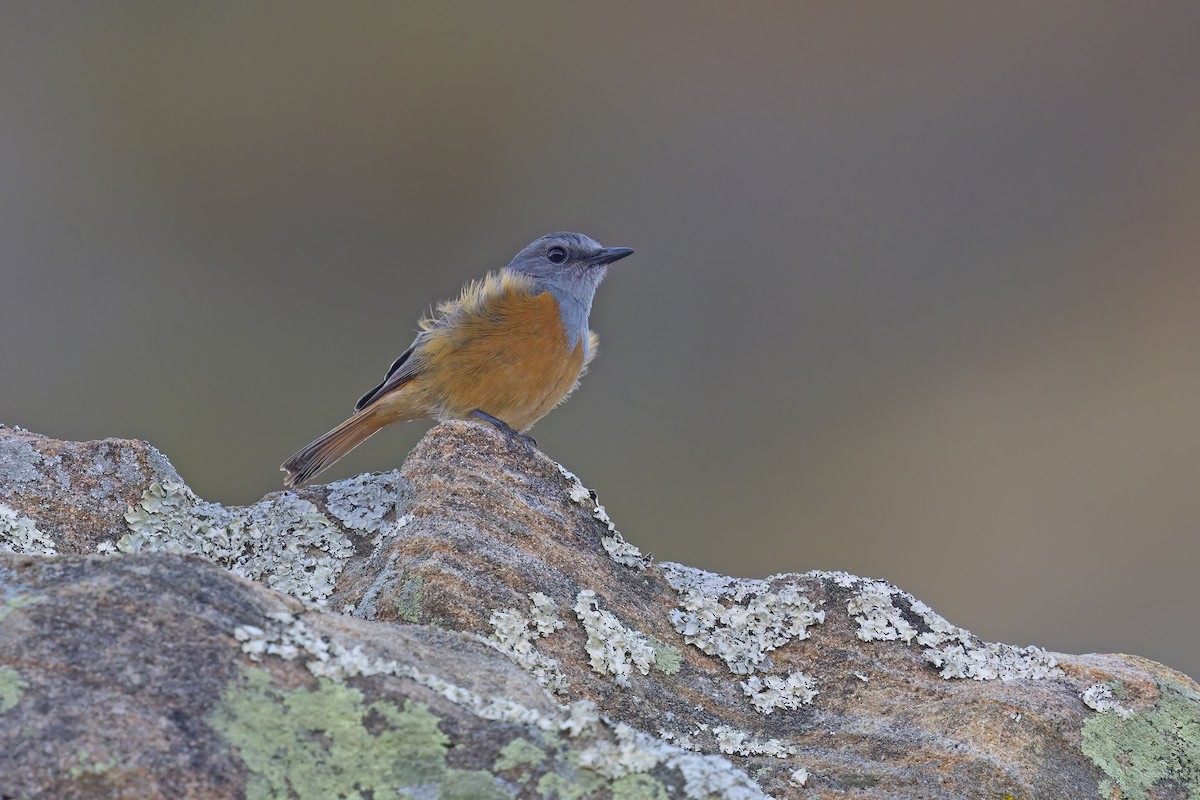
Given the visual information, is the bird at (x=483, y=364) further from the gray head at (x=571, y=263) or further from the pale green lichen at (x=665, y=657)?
the pale green lichen at (x=665, y=657)

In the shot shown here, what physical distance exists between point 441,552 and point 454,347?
3.85 metres

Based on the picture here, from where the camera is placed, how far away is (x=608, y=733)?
2.34 meters

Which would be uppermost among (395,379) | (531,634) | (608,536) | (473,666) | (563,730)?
(395,379)

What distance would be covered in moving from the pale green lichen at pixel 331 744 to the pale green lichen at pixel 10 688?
1.11 feet

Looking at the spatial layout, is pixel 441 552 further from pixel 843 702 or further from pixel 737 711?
pixel 843 702

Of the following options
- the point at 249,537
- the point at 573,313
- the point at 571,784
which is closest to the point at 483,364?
the point at 573,313

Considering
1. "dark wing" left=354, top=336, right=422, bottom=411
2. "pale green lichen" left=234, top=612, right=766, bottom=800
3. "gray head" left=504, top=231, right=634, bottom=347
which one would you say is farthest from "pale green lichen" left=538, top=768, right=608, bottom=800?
"gray head" left=504, top=231, right=634, bottom=347

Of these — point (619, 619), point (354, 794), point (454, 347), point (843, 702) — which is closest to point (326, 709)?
point (354, 794)

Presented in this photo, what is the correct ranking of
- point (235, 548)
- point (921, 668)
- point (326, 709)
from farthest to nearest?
point (235, 548) → point (921, 668) → point (326, 709)

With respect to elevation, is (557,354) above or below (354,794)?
above

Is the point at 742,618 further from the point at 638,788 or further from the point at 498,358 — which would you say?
the point at 498,358

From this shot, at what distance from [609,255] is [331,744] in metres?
6.40

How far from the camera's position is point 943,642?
379 cm

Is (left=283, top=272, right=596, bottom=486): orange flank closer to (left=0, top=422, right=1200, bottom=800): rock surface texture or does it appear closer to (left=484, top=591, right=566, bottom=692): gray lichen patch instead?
(left=0, top=422, right=1200, bottom=800): rock surface texture
